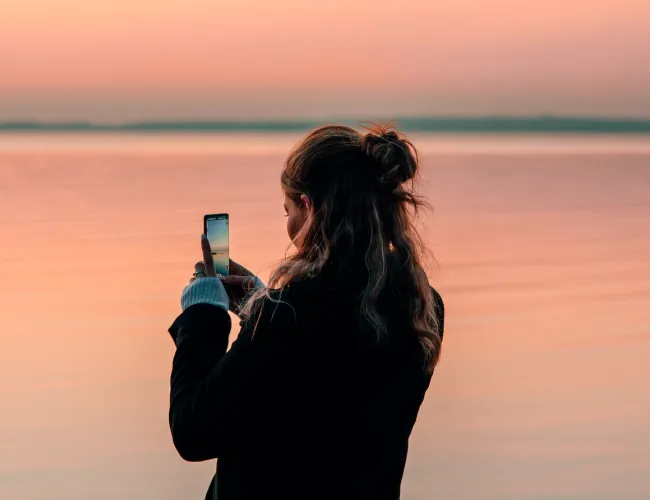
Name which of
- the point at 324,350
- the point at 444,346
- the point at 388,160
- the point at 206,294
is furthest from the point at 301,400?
the point at 444,346

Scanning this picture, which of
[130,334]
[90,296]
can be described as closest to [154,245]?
[90,296]

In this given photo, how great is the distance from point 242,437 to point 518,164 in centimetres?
1415

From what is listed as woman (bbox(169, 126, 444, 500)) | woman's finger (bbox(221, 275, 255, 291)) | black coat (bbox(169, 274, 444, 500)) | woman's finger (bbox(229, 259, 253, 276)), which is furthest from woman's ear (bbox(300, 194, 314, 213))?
woman's finger (bbox(229, 259, 253, 276))

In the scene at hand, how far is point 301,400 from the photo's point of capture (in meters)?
1.54

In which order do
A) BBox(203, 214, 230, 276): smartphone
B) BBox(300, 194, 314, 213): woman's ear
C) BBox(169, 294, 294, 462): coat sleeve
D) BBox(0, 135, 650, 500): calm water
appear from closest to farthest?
BBox(169, 294, 294, 462): coat sleeve
BBox(300, 194, 314, 213): woman's ear
BBox(203, 214, 230, 276): smartphone
BBox(0, 135, 650, 500): calm water

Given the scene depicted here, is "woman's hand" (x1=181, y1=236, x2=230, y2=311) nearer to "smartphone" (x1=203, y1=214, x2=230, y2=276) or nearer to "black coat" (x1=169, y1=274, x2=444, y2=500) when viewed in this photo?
"black coat" (x1=169, y1=274, x2=444, y2=500)

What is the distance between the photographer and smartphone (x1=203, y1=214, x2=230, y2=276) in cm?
191

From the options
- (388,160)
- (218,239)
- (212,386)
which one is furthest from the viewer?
(218,239)

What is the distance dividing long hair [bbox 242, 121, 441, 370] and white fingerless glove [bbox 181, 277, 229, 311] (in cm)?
8

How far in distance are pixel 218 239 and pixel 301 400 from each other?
465 millimetres

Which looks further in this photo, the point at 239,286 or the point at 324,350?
the point at 239,286

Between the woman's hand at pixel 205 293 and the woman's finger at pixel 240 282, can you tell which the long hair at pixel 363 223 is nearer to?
the woman's hand at pixel 205 293

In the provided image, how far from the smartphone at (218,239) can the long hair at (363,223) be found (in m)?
0.30

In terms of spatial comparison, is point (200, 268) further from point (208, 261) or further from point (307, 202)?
point (307, 202)
